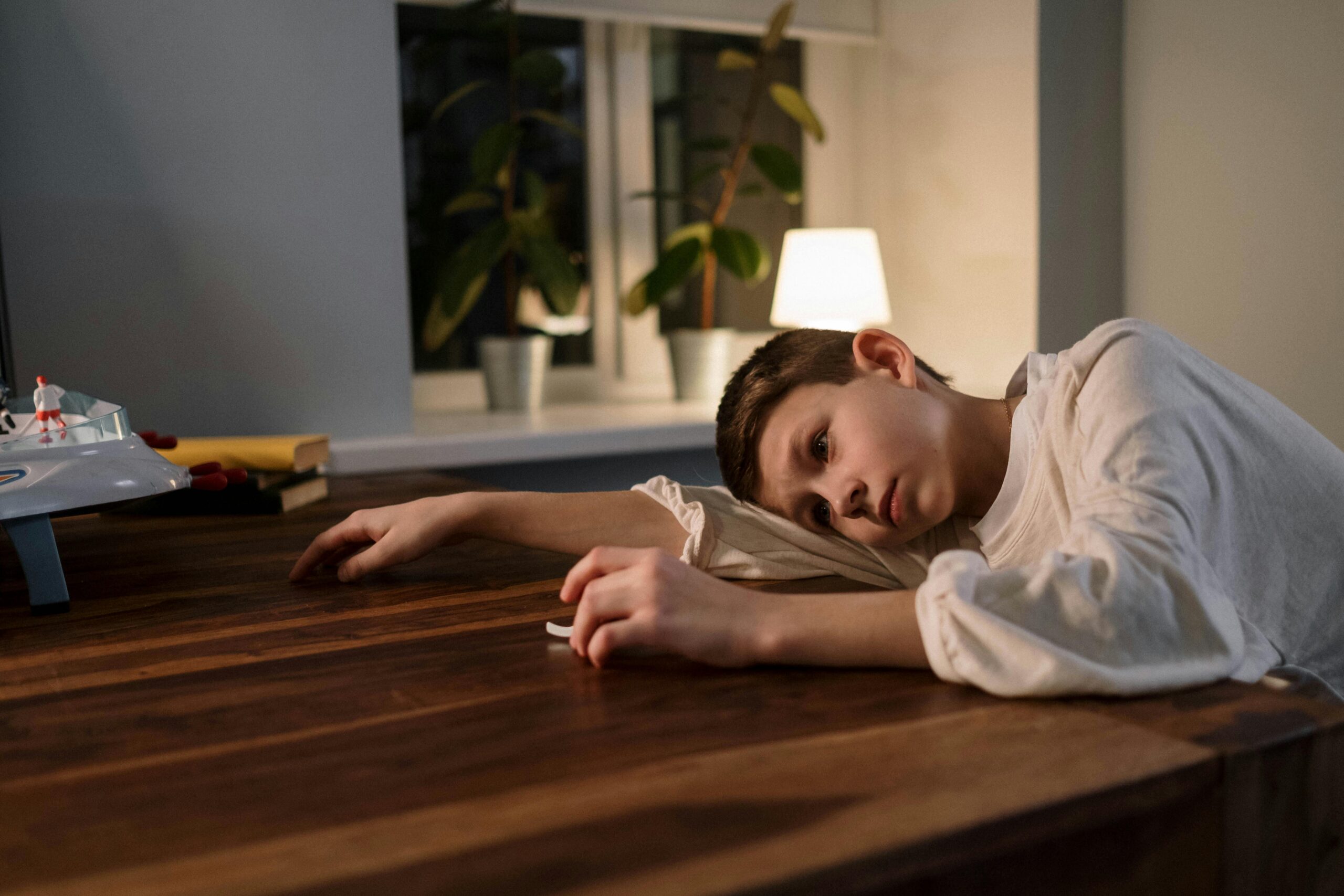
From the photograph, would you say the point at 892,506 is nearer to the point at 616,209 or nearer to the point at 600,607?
the point at 600,607

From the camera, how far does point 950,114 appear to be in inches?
104

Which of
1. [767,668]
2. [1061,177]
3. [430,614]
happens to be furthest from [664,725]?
[1061,177]

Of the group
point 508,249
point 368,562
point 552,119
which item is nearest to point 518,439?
point 508,249

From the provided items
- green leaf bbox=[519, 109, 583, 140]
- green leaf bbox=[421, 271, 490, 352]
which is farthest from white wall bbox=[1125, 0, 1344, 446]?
green leaf bbox=[421, 271, 490, 352]

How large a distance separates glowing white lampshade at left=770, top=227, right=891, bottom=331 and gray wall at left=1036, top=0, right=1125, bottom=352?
14.8 inches

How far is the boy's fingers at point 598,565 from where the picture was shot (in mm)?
639

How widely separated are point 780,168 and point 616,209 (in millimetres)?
420

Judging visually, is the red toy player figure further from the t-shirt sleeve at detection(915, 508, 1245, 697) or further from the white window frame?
the white window frame

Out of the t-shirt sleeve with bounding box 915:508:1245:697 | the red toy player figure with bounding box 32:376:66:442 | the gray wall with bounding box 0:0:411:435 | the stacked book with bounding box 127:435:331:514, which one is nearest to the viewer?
the t-shirt sleeve with bounding box 915:508:1245:697

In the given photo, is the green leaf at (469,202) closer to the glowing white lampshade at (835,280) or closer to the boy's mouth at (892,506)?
the glowing white lampshade at (835,280)

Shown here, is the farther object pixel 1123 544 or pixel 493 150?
pixel 493 150

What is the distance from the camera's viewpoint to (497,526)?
917mm

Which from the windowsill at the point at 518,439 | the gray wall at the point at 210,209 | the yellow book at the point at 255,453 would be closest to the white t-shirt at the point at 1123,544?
the yellow book at the point at 255,453

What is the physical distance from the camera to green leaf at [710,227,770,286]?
249 centimetres
